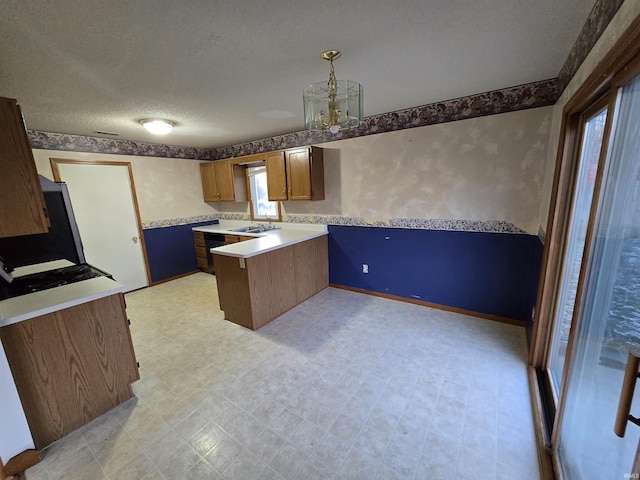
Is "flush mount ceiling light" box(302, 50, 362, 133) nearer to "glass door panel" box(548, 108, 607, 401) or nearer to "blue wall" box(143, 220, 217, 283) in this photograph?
"glass door panel" box(548, 108, 607, 401)

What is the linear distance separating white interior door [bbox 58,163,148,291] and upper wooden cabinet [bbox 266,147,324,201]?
88.1 inches

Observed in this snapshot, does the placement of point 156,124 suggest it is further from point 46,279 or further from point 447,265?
point 447,265

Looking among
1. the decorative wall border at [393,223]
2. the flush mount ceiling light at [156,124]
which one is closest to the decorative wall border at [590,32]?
the decorative wall border at [393,223]

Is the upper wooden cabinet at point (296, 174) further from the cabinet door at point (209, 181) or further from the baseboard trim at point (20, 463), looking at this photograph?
the baseboard trim at point (20, 463)

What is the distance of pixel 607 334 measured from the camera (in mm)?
964

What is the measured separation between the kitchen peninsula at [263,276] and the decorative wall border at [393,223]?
1.52 feet

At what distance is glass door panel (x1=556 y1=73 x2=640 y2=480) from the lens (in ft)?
2.78

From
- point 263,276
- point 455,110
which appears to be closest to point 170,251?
point 263,276

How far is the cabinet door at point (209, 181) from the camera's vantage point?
15.2 ft

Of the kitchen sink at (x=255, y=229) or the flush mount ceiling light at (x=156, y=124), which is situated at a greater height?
the flush mount ceiling light at (x=156, y=124)

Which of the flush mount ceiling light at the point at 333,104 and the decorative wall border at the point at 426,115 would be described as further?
the flush mount ceiling light at the point at 333,104

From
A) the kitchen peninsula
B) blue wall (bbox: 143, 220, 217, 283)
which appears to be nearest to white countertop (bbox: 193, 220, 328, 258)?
the kitchen peninsula

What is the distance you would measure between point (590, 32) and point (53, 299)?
131 inches

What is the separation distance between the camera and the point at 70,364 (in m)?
1.61
